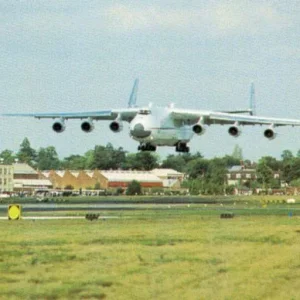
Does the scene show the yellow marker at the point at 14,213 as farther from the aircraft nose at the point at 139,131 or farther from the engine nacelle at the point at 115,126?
the engine nacelle at the point at 115,126

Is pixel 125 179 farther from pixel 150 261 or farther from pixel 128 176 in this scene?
pixel 150 261

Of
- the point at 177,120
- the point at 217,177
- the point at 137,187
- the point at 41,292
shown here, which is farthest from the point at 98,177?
the point at 41,292

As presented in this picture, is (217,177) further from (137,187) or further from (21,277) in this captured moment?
(21,277)

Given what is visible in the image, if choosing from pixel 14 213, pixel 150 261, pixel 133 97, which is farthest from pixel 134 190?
pixel 150 261

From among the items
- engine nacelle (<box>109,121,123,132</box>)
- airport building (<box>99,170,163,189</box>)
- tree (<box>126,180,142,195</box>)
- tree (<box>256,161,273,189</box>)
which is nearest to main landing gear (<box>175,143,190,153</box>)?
engine nacelle (<box>109,121,123,132</box>)

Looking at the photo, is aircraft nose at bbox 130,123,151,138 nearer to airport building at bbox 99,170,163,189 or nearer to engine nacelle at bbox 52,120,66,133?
engine nacelle at bbox 52,120,66,133
